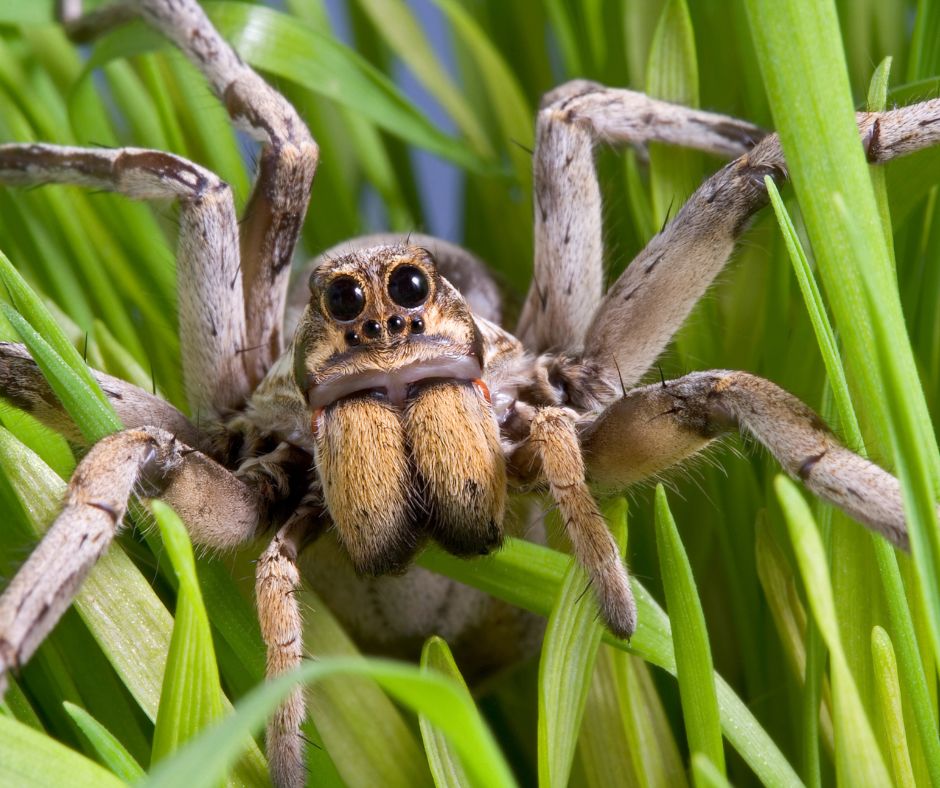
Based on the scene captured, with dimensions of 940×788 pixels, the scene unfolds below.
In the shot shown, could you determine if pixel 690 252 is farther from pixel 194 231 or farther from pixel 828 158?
pixel 194 231

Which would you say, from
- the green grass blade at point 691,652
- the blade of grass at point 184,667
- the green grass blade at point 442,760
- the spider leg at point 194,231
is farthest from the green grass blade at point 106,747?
the spider leg at point 194,231

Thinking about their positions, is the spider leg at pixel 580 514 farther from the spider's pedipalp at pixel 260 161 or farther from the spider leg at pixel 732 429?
the spider's pedipalp at pixel 260 161

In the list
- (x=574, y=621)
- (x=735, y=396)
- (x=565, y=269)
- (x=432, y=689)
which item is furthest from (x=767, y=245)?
(x=432, y=689)

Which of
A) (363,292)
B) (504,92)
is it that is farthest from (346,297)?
(504,92)

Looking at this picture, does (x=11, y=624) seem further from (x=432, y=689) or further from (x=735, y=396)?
(x=735, y=396)

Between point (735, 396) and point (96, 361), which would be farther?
point (96, 361)

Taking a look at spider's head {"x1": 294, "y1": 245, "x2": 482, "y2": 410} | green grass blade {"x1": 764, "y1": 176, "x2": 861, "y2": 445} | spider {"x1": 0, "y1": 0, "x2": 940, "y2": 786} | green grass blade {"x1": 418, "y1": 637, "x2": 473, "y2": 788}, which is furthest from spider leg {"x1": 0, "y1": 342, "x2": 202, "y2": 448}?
green grass blade {"x1": 764, "y1": 176, "x2": 861, "y2": 445}
